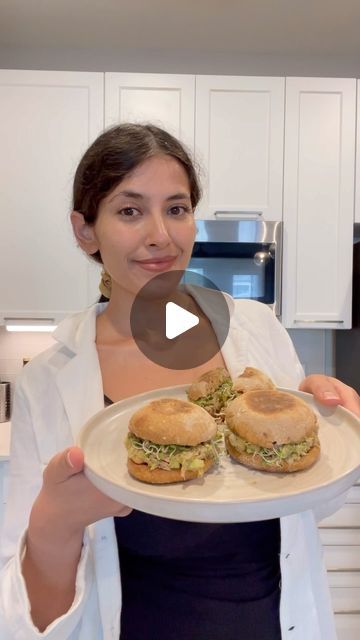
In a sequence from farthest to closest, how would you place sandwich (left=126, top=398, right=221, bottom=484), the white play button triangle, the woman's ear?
the white play button triangle < the woman's ear < sandwich (left=126, top=398, right=221, bottom=484)

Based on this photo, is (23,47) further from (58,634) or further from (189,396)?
(58,634)

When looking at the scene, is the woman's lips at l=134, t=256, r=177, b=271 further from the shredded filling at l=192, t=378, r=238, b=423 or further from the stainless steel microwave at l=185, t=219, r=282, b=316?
the stainless steel microwave at l=185, t=219, r=282, b=316

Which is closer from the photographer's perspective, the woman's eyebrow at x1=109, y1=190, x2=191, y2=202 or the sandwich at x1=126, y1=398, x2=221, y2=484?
the sandwich at x1=126, y1=398, x2=221, y2=484

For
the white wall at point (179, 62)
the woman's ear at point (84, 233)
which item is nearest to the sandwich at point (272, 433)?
the woman's ear at point (84, 233)

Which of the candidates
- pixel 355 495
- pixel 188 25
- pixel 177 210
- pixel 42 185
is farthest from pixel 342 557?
pixel 188 25

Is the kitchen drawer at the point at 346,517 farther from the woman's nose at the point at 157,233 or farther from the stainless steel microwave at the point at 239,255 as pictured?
the woman's nose at the point at 157,233

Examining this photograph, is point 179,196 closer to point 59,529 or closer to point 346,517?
point 59,529
